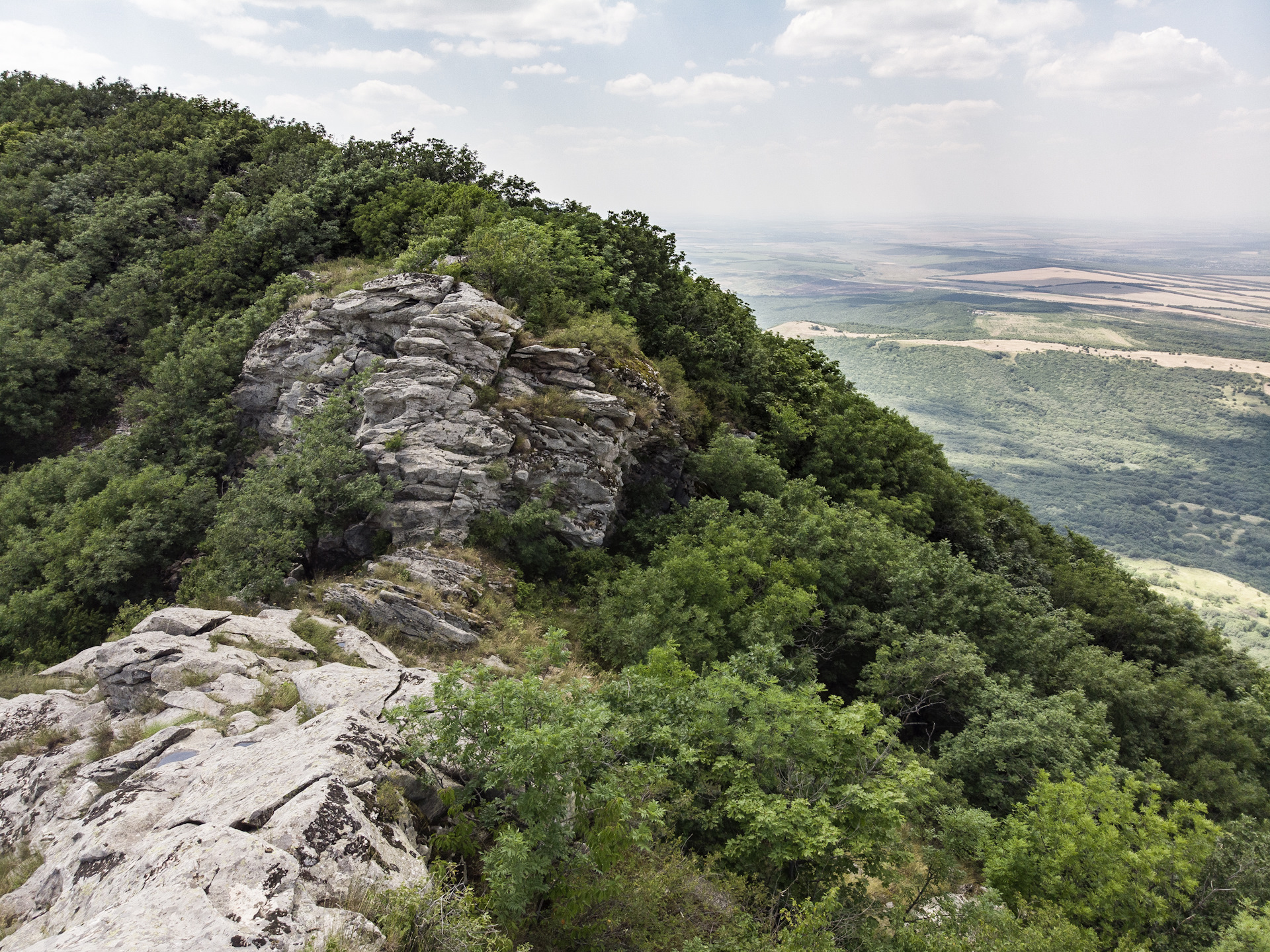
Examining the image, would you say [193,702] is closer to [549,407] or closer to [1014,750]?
[549,407]

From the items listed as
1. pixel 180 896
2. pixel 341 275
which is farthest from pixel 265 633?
pixel 341 275

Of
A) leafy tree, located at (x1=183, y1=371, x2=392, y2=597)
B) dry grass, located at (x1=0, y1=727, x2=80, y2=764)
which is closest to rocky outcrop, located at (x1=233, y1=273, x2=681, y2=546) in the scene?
leafy tree, located at (x1=183, y1=371, x2=392, y2=597)

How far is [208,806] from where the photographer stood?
25.0 ft

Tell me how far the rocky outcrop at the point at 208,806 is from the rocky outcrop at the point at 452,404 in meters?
7.77

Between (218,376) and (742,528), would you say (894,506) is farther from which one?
(218,376)

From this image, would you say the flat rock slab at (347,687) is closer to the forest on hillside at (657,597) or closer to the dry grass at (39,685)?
the forest on hillside at (657,597)

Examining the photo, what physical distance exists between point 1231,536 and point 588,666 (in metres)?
178

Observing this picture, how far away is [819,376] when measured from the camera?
40094mm

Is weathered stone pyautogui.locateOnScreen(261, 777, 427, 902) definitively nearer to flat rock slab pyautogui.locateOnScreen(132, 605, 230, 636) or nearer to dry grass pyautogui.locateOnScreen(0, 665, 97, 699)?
flat rock slab pyautogui.locateOnScreen(132, 605, 230, 636)

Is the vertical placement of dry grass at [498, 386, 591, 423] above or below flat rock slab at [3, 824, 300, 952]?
above

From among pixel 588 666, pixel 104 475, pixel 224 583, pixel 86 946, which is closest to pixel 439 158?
pixel 104 475

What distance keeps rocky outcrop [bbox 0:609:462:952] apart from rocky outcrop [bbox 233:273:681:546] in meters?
7.77

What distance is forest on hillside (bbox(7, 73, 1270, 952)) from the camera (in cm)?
867

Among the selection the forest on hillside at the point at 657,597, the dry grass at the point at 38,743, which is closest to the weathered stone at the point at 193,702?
the dry grass at the point at 38,743
